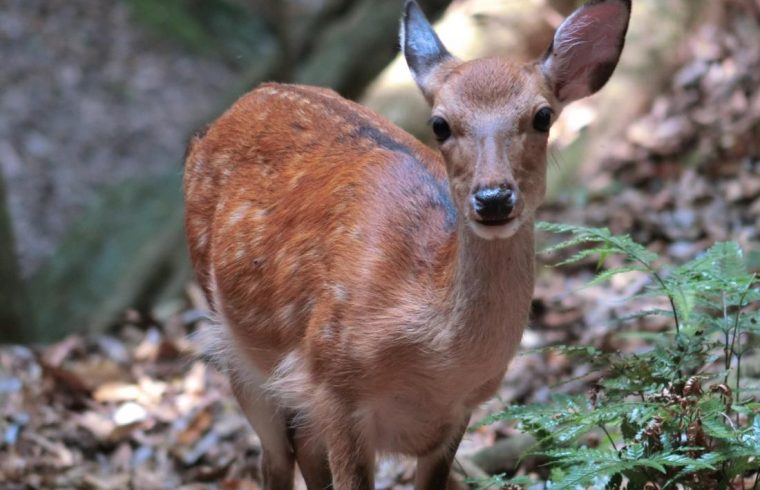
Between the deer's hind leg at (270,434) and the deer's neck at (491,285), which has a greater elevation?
the deer's neck at (491,285)

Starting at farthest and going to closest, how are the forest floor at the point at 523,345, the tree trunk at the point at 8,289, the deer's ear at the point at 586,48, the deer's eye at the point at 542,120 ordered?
the tree trunk at the point at 8,289 < the forest floor at the point at 523,345 < the deer's ear at the point at 586,48 < the deer's eye at the point at 542,120

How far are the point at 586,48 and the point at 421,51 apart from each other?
0.70 m

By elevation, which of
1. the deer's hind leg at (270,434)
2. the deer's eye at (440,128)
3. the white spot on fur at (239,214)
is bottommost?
the deer's hind leg at (270,434)

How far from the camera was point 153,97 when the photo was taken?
58.2 ft

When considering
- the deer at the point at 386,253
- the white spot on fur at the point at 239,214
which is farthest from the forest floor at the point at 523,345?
the white spot on fur at the point at 239,214

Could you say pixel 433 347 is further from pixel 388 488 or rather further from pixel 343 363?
pixel 388 488

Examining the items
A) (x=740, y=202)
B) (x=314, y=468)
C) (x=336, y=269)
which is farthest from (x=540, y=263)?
(x=336, y=269)

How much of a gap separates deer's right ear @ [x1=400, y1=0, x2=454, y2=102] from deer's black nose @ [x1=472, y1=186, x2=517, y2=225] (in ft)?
2.61

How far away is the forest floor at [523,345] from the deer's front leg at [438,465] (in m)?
1.00

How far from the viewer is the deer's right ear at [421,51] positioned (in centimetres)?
476

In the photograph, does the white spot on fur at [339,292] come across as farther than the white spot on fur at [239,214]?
No

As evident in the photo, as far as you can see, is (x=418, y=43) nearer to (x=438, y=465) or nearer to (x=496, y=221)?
(x=496, y=221)

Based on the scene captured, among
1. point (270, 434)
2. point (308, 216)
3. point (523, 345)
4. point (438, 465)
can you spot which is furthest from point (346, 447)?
point (523, 345)

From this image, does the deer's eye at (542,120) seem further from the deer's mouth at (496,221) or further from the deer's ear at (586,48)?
the deer's mouth at (496,221)
